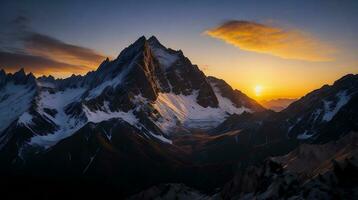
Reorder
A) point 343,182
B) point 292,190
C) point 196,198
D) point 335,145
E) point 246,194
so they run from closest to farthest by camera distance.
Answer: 1. point 343,182
2. point 292,190
3. point 246,194
4. point 335,145
5. point 196,198

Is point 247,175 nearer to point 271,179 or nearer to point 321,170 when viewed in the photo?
point 271,179

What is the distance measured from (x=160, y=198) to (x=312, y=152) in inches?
2495

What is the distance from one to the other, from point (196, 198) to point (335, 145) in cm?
5559

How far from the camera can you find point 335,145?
164m

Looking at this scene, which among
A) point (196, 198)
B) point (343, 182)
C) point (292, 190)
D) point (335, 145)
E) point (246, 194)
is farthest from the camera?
point (196, 198)

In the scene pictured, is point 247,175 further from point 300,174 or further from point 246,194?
point 300,174

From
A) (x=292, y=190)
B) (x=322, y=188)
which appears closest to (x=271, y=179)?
(x=292, y=190)

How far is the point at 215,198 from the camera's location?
168 metres

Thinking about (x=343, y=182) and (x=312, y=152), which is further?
(x=312, y=152)

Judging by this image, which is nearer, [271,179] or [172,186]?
[271,179]

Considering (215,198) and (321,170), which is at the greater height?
(321,170)

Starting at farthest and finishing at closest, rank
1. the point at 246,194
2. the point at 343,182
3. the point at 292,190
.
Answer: the point at 246,194, the point at 292,190, the point at 343,182

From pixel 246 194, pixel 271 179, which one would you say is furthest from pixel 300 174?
pixel 246 194

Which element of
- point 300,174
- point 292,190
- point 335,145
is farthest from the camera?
point 335,145
